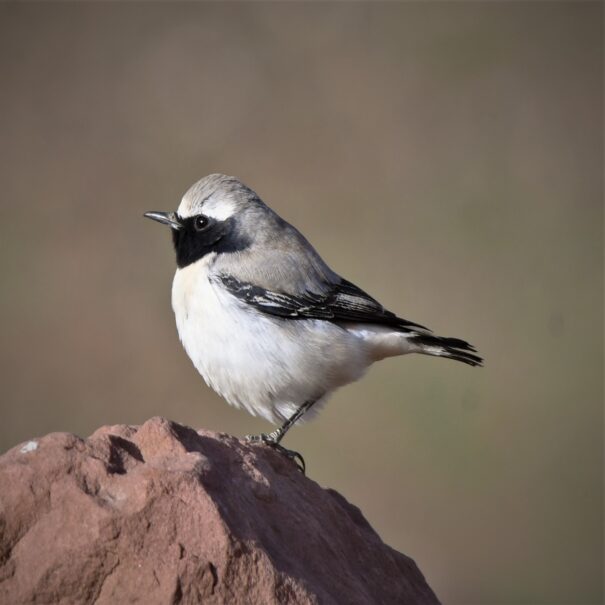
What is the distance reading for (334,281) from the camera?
291 inches

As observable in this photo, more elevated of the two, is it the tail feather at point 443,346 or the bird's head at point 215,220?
Result: the bird's head at point 215,220

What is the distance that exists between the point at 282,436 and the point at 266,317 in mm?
814

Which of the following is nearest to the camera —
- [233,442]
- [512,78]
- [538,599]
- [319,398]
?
[233,442]

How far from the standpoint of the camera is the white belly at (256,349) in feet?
22.2

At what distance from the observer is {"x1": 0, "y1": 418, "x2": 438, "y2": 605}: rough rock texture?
13.6 feet

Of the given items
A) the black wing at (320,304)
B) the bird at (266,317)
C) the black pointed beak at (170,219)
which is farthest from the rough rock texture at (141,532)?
the black pointed beak at (170,219)

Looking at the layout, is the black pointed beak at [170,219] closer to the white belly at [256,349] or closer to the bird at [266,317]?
the bird at [266,317]

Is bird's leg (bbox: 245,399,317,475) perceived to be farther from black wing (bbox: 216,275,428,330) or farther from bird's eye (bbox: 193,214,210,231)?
bird's eye (bbox: 193,214,210,231)

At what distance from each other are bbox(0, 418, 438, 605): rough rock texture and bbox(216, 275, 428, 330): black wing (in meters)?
2.20

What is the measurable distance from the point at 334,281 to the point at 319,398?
0.83 metres

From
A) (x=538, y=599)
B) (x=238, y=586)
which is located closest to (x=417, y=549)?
(x=538, y=599)

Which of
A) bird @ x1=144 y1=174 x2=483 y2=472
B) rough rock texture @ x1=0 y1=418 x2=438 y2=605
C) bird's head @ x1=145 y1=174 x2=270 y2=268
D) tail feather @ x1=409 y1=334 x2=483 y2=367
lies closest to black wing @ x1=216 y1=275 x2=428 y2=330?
bird @ x1=144 y1=174 x2=483 y2=472

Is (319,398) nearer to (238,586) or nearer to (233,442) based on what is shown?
(233,442)

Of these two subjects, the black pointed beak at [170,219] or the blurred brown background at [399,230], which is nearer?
the black pointed beak at [170,219]
